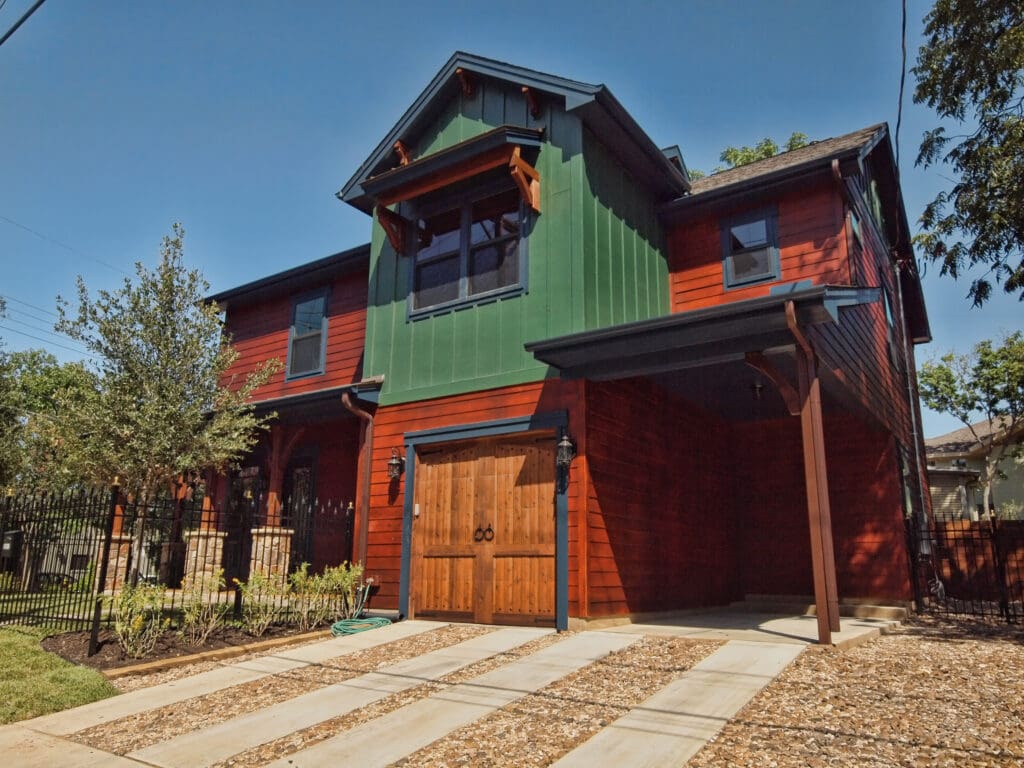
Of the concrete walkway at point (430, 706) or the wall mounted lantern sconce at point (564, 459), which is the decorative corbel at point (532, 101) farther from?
the concrete walkway at point (430, 706)

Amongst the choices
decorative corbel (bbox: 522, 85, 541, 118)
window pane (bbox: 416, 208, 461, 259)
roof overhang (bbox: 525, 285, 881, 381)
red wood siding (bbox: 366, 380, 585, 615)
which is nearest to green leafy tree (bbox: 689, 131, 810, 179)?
decorative corbel (bbox: 522, 85, 541, 118)

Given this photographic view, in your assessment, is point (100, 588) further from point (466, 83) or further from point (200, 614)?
point (466, 83)

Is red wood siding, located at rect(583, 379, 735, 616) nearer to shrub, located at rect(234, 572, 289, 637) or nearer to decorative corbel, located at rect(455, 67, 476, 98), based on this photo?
shrub, located at rect(234, 572, 289, 637)

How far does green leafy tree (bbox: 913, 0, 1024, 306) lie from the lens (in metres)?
10.4

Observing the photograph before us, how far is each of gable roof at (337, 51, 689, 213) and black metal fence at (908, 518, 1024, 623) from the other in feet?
22.6

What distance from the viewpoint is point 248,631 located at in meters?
8.32

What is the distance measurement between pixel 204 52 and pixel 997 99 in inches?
438

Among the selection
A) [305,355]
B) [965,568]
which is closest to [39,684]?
[305,355]

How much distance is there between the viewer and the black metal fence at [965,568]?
11.8m

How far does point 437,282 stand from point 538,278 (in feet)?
6.23

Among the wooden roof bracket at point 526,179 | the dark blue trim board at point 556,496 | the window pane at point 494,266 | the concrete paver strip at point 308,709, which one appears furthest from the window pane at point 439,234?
the concrete paver strip at point 308,709

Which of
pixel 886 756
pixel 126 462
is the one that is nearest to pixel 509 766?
pixel 886 756

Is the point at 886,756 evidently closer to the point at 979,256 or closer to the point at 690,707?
the point at 690,707

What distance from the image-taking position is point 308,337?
14.7m
